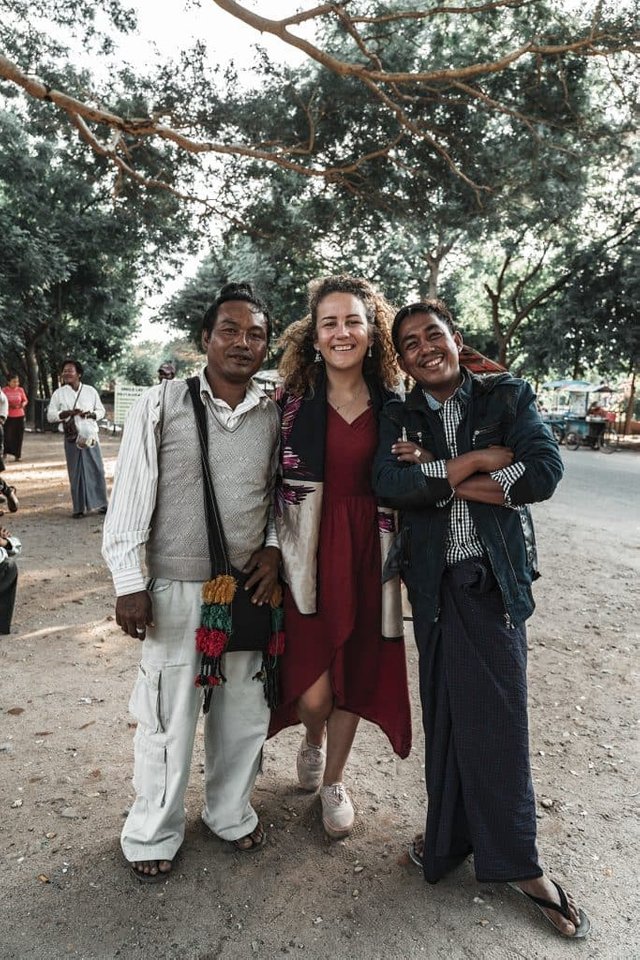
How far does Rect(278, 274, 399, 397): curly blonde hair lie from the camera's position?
105 inches

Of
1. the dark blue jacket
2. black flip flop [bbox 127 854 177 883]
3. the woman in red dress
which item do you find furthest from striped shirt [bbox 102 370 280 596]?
black flip flop [bbox 127 854 177 883]

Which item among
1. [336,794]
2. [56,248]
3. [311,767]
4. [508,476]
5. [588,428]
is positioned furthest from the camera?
[588,428]

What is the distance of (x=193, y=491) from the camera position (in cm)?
237

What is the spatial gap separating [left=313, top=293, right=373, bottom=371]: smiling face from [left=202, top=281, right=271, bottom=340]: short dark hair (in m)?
0.23

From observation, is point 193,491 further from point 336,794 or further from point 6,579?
point 336,794

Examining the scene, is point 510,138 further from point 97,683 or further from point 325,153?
point 97,683

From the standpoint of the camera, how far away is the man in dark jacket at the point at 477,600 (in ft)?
7.36

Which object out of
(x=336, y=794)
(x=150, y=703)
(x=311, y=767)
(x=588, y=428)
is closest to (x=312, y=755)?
(x=311, y=767)

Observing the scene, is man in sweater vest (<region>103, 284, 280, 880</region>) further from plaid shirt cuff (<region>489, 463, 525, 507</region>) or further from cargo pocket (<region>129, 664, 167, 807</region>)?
plaid shirt cuff (<region>489, 463, 525, 507</region>)

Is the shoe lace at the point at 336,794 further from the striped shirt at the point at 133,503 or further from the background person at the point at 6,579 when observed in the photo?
the background person at the point at 6,579

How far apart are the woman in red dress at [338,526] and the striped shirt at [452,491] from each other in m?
0.30

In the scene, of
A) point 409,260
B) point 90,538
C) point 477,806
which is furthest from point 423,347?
point 409,260

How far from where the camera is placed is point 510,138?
9.20 m

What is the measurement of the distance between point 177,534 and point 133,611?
0.30m
